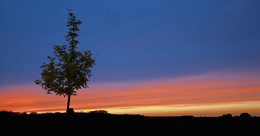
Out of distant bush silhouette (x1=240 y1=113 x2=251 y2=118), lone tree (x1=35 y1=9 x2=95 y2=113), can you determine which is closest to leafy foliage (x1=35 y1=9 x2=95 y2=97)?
lone tree (x1=35 y1=9 x2=95 y2=113)

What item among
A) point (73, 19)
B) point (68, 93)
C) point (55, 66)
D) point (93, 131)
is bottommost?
point (93, 131)

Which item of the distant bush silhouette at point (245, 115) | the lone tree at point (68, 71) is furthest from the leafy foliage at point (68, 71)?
the distant bush silhouette at point (245, 115)

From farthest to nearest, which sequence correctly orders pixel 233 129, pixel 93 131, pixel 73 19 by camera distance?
1. pixel 73 19
2. pixel 233 129
3. pixel 93 131

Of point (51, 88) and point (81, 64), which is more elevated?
point (81, 64)

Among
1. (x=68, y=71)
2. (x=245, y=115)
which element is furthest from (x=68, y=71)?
(x=245, y=115)

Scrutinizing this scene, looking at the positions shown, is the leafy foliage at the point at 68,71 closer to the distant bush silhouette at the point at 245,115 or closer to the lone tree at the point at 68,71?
the lone tree at the point at 68,71

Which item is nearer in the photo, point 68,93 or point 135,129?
point 135,129

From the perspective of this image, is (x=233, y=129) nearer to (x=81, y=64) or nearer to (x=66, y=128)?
(x=66, y=128)

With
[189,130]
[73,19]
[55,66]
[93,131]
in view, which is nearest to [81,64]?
[55,66]

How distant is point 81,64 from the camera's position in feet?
92.0

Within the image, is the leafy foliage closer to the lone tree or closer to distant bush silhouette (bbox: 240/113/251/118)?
the lone tree

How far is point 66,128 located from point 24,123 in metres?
4.14

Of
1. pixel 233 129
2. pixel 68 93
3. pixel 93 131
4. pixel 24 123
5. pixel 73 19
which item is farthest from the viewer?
pixel 73 19

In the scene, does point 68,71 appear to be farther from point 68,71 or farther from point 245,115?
point 245,115
